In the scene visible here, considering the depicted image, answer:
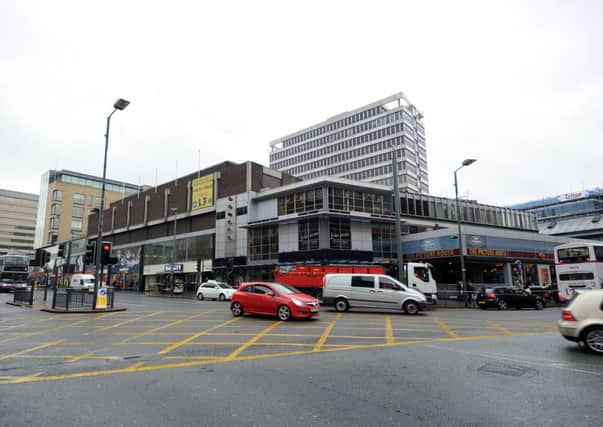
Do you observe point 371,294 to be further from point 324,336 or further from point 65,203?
point 65,203

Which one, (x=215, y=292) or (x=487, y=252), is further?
(x=487, y=252)

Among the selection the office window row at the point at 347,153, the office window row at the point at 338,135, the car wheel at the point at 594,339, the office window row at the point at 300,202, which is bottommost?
the car wheel at the point at 594,339

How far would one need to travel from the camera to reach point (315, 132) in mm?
90000

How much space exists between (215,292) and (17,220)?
14423 centimetres

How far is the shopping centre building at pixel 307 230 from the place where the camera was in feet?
118

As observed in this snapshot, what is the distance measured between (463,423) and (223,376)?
370cm

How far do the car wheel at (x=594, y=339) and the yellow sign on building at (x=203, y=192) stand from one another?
142ft

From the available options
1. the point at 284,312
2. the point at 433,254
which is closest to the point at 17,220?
the point at 433,254

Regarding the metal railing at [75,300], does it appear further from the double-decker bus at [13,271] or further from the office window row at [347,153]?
the office window row at [347,153]

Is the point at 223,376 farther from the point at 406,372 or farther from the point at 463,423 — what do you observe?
the point at 463,423

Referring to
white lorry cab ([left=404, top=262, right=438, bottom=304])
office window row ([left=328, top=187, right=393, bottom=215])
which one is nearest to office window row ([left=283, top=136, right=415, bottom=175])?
office window row ([left=328, top=187, right=393, bottom=215])

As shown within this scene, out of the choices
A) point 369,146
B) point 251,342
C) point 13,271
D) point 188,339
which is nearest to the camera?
point 251,342

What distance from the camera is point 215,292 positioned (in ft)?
101

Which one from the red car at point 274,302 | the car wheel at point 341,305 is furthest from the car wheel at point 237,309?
the car wheel at point 341,305
